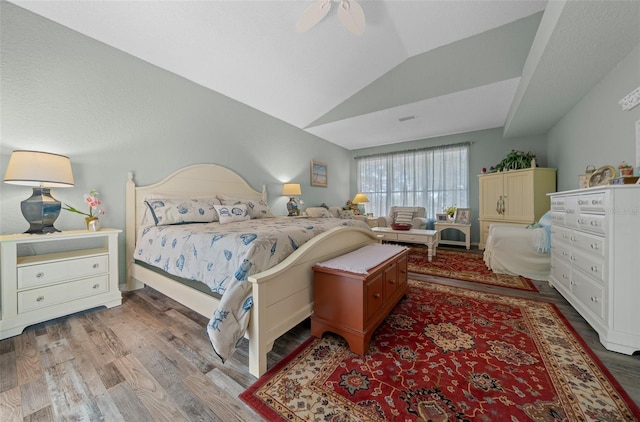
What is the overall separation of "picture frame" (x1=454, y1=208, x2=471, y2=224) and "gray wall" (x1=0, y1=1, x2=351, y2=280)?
4509 mm

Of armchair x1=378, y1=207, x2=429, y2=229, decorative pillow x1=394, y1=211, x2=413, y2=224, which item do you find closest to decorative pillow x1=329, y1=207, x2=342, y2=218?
armchair x1=378, y1=207, x2=429, y2=229

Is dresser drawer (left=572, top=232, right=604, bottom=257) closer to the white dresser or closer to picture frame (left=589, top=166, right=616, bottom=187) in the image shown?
the white dresser

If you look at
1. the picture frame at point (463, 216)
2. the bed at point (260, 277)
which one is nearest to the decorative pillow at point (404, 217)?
the picture frame at point (463, 216)

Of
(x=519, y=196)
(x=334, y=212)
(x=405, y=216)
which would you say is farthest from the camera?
(x=334, y=212)

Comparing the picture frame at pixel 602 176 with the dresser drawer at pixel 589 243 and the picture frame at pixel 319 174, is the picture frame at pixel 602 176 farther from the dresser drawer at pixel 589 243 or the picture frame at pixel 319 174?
the picture frame at pixel 319 174

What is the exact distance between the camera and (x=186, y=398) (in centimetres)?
116

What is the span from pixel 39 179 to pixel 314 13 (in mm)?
2712

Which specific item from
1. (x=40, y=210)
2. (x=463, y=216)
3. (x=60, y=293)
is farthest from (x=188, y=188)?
(x=463, y=216)

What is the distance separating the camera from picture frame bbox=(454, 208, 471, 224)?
190 inches

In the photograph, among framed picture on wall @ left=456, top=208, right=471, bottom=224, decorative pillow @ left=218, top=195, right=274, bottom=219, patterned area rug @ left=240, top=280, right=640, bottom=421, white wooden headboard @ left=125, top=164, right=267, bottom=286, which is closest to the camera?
patterned area rug @ left=240, top=280, right=640, bottom=421

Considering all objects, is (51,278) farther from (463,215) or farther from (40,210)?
(463,215)

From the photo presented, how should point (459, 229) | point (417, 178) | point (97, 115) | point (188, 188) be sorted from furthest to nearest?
point (417, 178) < point (459, 229) < point (188, 188) < point (97, 115)

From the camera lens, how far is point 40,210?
1.96m

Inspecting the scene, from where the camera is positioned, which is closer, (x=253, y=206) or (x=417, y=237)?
(x=253, y=206)
